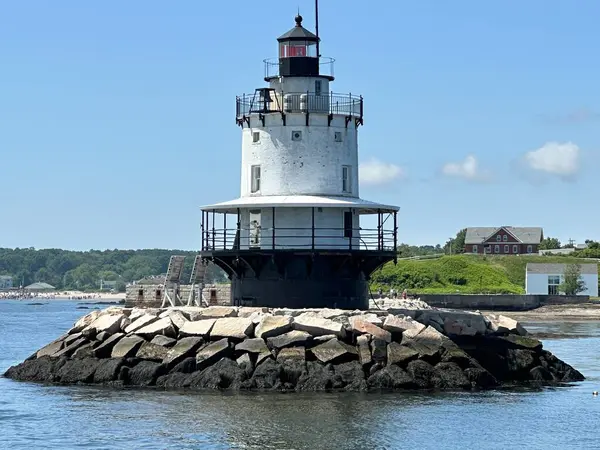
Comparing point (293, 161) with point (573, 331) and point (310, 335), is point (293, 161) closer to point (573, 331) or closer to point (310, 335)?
point (310, 335)

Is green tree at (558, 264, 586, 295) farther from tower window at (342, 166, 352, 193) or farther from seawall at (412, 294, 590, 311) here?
tower window at (342, 166, 352, 193)

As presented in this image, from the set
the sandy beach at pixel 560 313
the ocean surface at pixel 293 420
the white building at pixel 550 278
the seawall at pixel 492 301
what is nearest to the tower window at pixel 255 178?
the ocean surface at pixel 293 420

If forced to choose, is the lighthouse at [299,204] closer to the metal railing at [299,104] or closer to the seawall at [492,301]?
the metal railing at [299,104]

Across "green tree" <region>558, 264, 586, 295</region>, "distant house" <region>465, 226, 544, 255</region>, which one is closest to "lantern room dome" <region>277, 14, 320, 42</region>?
"green tree" <region>558, 264, 586, 295</region>

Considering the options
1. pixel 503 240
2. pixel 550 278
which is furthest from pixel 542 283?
pixel 503 240

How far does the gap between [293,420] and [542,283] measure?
3121 inches

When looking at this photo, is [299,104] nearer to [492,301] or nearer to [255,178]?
[255,178]

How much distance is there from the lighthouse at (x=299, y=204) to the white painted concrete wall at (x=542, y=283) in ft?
225

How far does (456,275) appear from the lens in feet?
349

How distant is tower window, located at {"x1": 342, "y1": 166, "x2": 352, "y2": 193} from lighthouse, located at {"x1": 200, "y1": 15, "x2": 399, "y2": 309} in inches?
1.1

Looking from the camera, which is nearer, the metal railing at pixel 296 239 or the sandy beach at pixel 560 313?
the metal railing at pixel 296 239

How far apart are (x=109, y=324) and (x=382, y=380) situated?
7.42 metres

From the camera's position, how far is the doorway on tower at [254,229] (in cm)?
3509

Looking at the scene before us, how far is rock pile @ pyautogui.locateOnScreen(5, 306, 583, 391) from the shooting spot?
98.3ft
